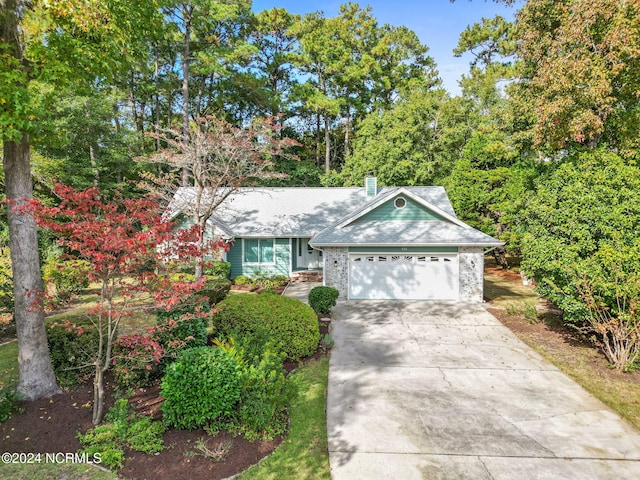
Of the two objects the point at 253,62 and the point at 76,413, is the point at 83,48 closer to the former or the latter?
the point at 76,413

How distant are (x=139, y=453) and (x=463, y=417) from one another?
5.36 m

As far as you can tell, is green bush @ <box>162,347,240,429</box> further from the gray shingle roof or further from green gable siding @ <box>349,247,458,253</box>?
green gable siding @ <box>349,247,458,253</box>

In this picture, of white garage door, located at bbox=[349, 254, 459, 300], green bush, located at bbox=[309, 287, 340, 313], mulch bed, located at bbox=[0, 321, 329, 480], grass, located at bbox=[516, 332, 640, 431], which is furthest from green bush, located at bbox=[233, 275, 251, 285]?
grass, located at bbox=[516, 332, 640, 431]

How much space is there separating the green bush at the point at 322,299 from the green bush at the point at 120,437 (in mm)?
7097

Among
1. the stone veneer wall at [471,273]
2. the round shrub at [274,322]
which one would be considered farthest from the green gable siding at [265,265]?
the round shrub at [274,322]

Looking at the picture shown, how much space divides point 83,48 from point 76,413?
634cm

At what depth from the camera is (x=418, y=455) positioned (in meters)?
5.24

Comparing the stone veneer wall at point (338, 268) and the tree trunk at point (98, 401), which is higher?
the stone veneer wall at point (338, 268)

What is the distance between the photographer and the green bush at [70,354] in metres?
6.88

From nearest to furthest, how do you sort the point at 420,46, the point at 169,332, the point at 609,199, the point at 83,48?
the point at 83,48 < the point at 169,332 < the point at 609,199 < the point at 420,46

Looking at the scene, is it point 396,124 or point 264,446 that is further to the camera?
point 396,124

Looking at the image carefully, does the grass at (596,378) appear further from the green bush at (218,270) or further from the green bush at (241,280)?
the green bush at (218,270)

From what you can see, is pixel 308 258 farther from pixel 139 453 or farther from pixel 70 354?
pixel 139 453

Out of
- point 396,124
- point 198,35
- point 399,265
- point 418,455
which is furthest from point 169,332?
point 198,35
